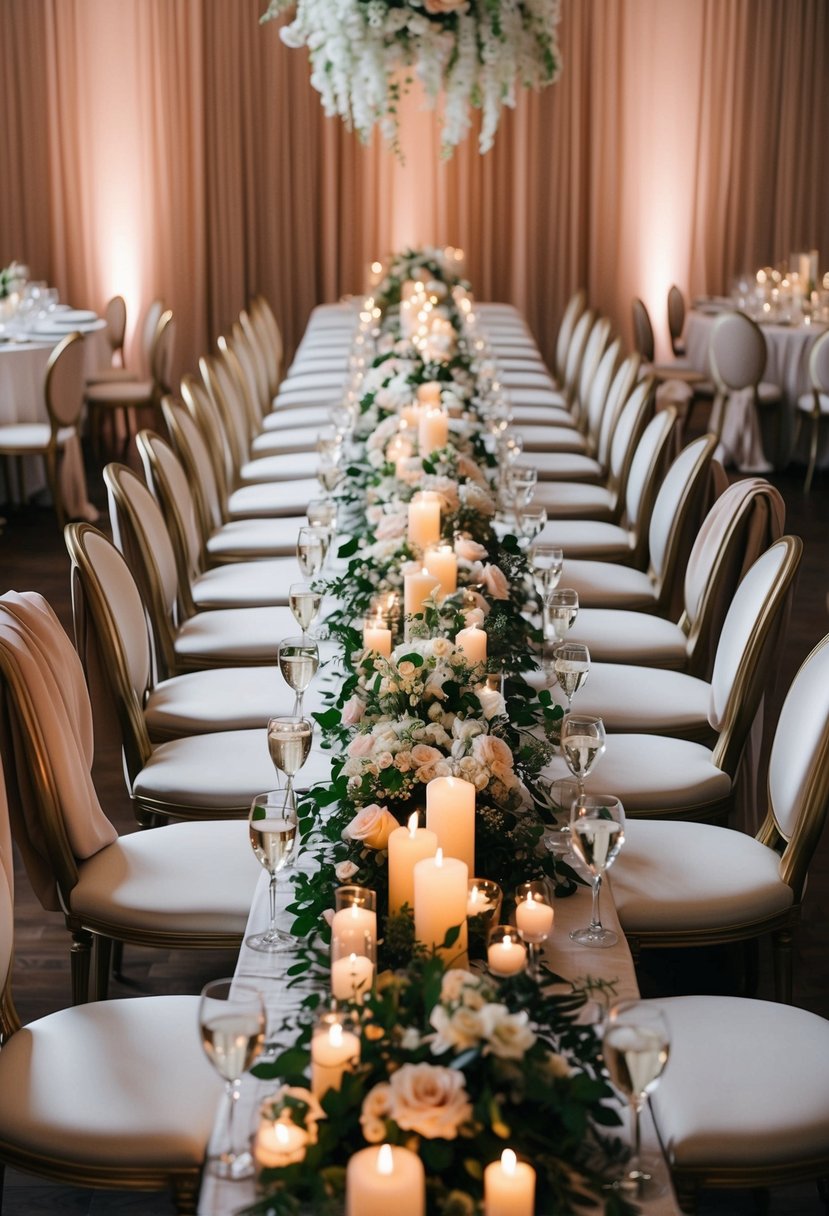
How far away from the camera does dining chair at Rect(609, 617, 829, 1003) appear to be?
2.38m

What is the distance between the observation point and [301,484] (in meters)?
5.60

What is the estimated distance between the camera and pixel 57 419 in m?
7.12

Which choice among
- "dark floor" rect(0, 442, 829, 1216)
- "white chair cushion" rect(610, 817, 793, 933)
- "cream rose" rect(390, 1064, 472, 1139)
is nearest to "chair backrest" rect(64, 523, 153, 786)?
"dark floor" rect(0, 442, 829, 1216)

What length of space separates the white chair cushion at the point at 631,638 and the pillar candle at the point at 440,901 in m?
2.04

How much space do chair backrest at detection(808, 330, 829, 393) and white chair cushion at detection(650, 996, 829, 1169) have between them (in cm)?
659

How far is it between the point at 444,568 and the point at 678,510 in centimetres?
146

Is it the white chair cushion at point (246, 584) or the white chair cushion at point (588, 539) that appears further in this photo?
the white chair cushion at point (588, 539)

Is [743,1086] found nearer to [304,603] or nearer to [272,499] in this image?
[304,603]

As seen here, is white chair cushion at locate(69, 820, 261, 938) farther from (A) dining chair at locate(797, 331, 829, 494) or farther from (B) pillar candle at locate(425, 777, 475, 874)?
(A) dining chair at locate(797, 331, 829, 494)

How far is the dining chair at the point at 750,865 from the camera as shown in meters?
2.38

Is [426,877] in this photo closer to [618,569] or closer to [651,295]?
[618,569]

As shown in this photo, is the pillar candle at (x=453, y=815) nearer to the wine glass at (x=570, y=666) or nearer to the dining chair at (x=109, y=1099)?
the dining chair at (x=109, y=1099)

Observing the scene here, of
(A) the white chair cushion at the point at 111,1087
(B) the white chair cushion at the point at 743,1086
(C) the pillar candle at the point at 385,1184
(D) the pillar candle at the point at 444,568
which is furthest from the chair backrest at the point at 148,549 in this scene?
(C) the pillar candle at the point at 385,1184

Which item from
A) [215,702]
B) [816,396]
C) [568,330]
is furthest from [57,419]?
[816,396]
